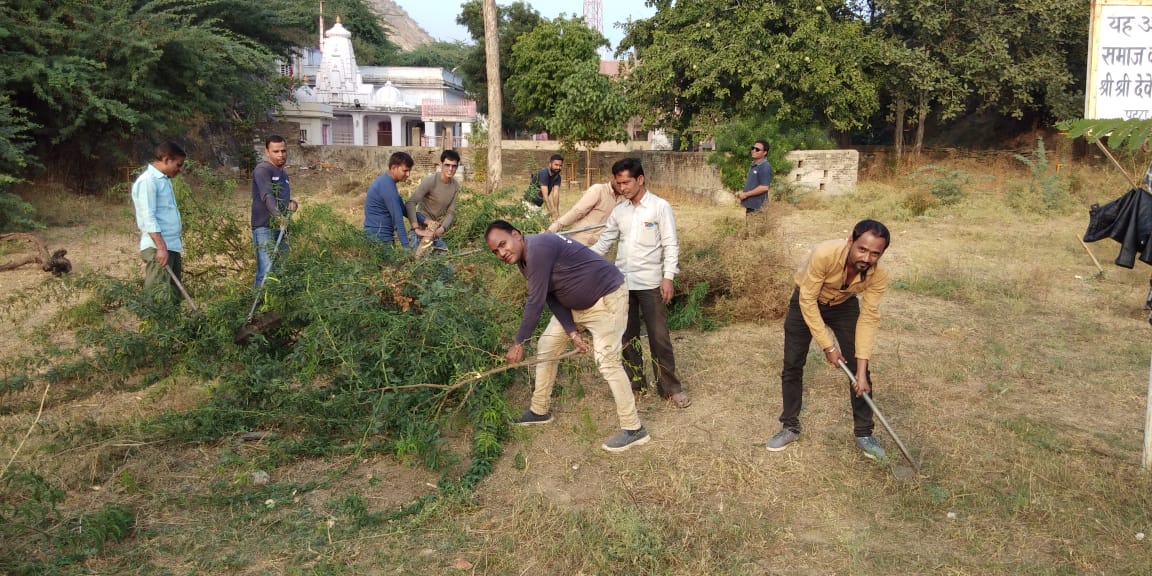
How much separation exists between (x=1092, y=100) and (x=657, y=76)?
1455 cm

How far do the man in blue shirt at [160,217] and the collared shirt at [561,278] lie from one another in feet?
9.02

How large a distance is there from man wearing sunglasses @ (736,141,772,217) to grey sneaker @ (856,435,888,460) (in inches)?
176

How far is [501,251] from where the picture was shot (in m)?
3.93

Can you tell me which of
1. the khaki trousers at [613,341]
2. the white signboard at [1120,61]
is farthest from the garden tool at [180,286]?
the white signboard at [1120,61]

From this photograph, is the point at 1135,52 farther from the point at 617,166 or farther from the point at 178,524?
the point at 178,524

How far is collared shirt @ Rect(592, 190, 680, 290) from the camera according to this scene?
486 centimetres

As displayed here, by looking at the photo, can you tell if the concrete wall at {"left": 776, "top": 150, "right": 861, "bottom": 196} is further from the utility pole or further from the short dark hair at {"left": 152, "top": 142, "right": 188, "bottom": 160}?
the short dark hair at {"left": 152, "top": 142, "right": 188, "bottom": 160}

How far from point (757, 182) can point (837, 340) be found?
14.7ft

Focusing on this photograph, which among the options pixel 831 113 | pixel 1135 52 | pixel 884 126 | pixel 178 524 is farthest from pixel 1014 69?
pixel 178 524

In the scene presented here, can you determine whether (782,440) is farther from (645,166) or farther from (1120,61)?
(645,166)

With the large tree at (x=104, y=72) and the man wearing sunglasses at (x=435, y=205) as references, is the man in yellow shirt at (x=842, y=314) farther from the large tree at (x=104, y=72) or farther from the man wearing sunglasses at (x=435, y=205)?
the large tree at (x=104, y=72)

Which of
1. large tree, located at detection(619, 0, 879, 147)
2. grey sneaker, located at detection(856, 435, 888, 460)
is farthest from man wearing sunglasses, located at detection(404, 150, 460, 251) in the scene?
large tree, located at detection(619, 0, 879, 147)

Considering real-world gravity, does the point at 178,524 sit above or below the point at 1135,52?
below

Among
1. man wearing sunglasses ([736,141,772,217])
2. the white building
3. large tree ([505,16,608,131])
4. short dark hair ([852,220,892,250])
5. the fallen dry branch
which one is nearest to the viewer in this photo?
short dark hair ([852,220,892,250])
